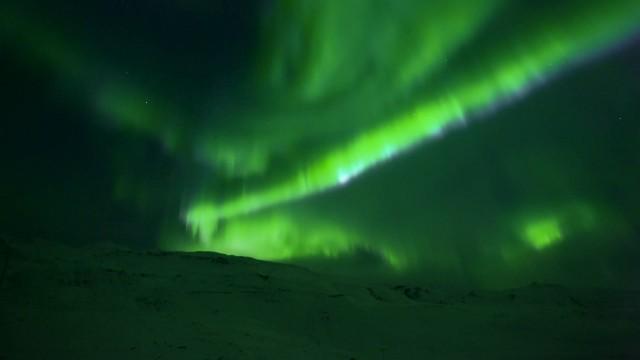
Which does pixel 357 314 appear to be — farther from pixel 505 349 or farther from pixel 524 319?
pixel 524 319

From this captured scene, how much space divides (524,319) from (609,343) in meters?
3.05

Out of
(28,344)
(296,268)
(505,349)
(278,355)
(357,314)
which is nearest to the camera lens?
(28,344)

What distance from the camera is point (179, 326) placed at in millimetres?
13656

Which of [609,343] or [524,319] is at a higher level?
[524,319]

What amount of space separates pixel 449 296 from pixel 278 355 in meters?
12.0

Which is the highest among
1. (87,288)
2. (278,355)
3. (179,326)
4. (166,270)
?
(166,270)

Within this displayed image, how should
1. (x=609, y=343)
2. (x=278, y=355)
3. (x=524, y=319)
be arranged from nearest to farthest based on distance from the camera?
(x=278, y=355) < (x=609, y=343) < (x=524, y=319)

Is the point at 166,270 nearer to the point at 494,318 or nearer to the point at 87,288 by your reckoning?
the point at 87,288

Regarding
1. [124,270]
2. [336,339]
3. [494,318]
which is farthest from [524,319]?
[124,270]

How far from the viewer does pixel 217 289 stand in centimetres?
1819

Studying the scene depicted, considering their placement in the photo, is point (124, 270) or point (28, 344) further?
point (124, 270)

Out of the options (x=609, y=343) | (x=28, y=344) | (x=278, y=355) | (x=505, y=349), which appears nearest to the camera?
(x=28, y=344)

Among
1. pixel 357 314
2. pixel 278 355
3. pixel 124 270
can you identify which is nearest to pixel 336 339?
pixel 357 314

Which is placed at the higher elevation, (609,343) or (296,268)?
(296,268)
